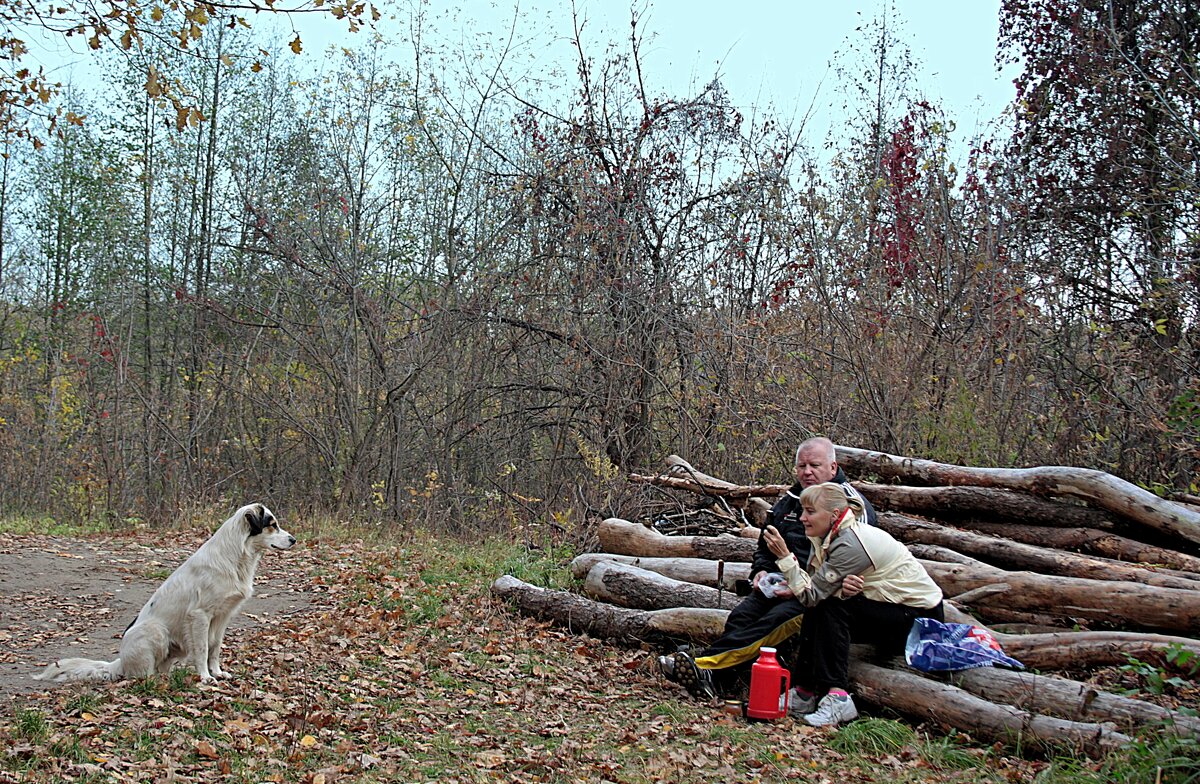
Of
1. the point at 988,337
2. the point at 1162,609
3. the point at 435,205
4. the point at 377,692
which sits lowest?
the point at 377,692

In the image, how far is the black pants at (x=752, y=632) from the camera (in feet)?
22.7

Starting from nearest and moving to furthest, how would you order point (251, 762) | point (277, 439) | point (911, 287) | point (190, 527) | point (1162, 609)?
1. point (251, 762)
2. point (1162, 609)
3. point (911, 287)
4. point (190, 527)
5. point (277, 439)

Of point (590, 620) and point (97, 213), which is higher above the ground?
point (97, 213)

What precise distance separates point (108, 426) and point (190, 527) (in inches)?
166

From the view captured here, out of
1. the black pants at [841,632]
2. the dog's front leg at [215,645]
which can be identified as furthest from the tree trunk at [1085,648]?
the dog's front leg at [215,645]

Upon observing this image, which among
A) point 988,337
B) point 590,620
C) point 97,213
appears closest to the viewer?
point 590,620

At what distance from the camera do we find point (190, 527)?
13570 millimetres

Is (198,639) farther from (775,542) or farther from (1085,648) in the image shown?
(1085,648)

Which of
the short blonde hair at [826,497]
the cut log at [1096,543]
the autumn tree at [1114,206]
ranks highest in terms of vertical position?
the autumn tree at [1114,206]

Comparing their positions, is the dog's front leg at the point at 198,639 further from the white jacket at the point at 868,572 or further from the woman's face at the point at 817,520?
the woman's face at the point at 817,520

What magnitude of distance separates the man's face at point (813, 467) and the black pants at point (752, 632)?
3.00 feet

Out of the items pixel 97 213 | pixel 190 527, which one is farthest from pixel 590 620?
pixel 97 213

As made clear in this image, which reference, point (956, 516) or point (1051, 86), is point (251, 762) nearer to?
point (956, 516)

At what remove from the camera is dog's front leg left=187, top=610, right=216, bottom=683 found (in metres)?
6.52
